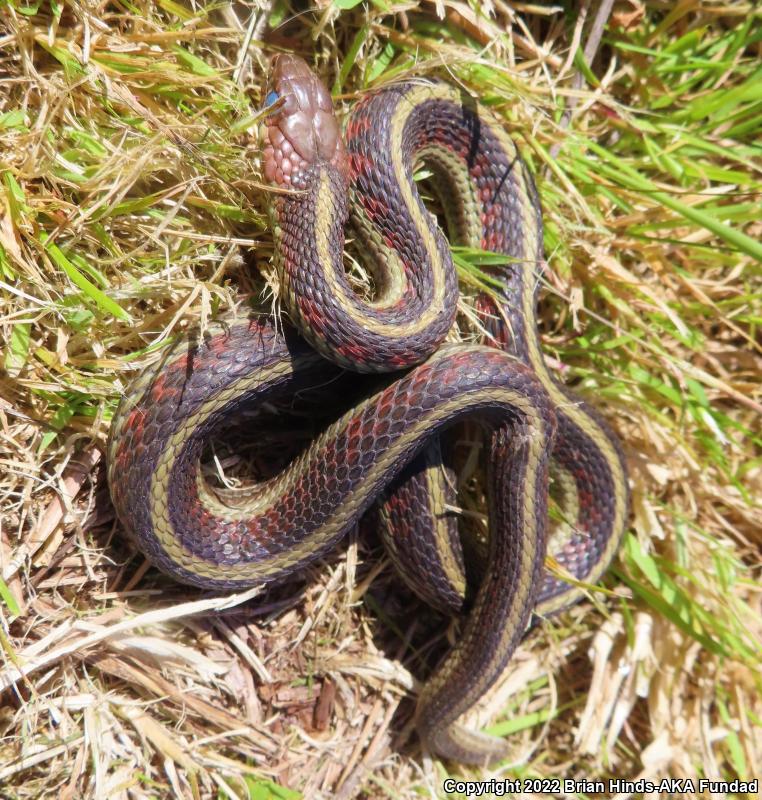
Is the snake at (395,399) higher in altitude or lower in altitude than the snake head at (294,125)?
lower

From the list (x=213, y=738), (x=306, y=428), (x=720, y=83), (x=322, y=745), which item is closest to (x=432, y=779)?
(x=322, y=745)

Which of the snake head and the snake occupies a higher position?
the snake head

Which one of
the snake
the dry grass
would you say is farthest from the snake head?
the dry grass

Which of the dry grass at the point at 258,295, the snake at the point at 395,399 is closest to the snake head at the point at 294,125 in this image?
the snake at the point at 395,399

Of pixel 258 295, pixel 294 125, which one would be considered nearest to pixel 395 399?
pixel 258 295

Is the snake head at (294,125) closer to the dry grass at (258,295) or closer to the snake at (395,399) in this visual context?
the snake at (395,399)

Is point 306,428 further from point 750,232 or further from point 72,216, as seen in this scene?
point 750,232

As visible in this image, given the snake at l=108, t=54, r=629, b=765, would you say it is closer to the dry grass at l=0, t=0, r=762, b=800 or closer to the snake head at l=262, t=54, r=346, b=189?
the snake head at l=262, t=54, r=346, b=189
